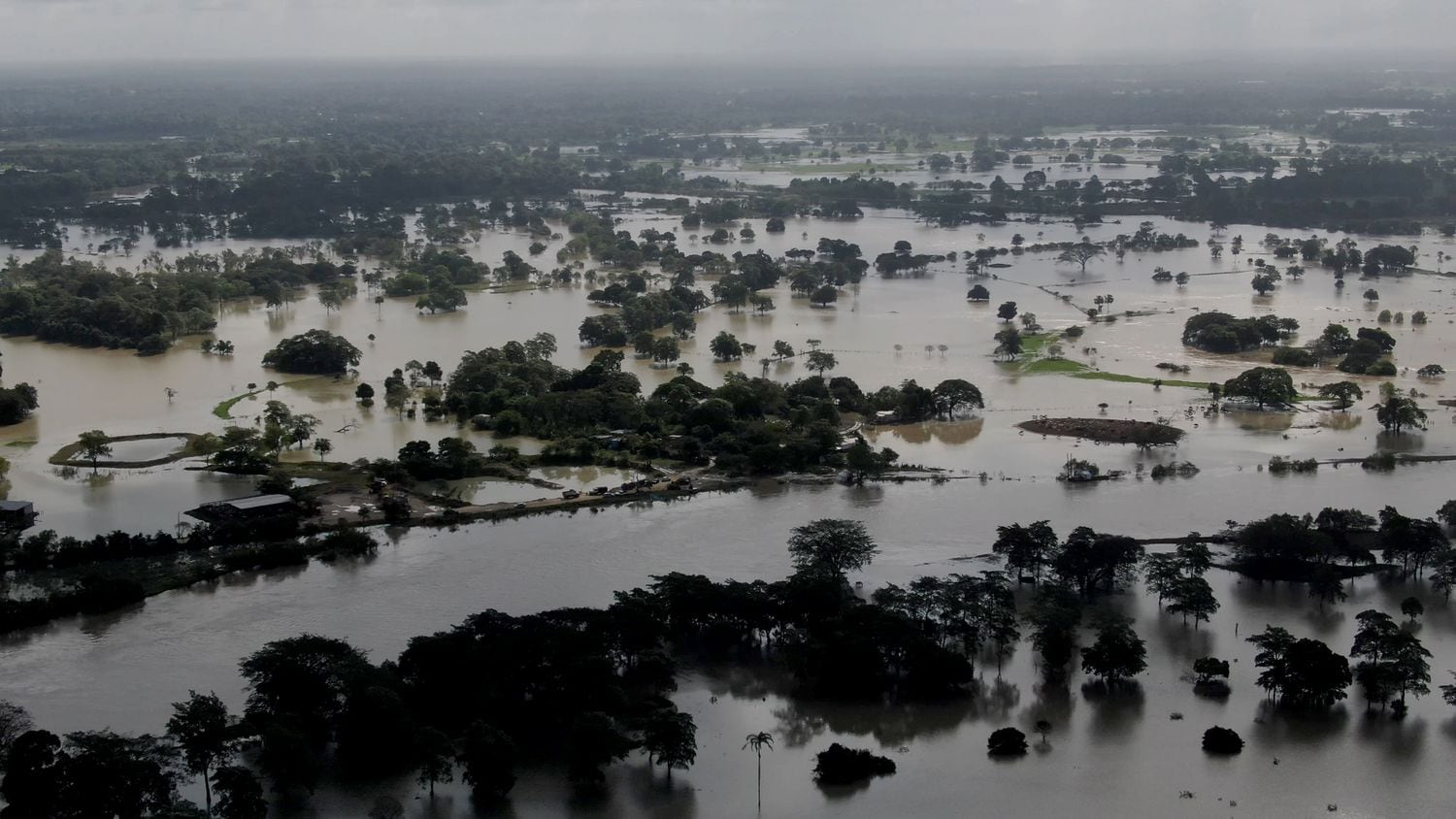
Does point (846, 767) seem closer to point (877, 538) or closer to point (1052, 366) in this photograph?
point (877, 538)

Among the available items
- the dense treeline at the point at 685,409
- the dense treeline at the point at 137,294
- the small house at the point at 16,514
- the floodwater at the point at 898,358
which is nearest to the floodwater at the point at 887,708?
the dense treeline at the point at 685,409

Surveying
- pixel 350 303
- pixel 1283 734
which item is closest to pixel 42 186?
pixel 350 303

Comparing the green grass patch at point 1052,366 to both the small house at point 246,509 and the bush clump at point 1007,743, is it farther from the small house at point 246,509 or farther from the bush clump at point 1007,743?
the bush clump at point 1007,743

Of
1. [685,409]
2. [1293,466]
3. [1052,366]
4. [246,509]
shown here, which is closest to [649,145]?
[1052,366]

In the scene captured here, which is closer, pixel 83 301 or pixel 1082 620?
pixel 1082 620

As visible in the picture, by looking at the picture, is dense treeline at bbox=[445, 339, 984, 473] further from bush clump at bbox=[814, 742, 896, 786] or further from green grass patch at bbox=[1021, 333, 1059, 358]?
bush clump at bbox=[814, 742, 896, 786]

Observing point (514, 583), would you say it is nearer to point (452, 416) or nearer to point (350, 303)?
point (452, 416)
